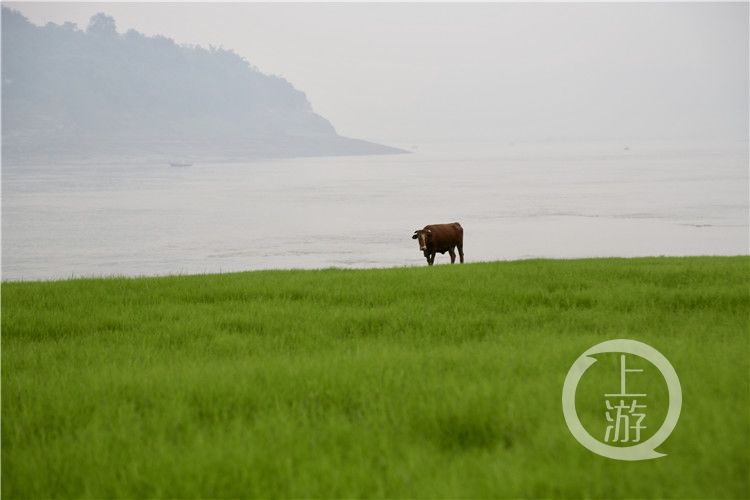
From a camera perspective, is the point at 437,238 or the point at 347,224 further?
the point at 347,224

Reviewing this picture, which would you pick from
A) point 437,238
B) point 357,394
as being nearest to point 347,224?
point 437,238

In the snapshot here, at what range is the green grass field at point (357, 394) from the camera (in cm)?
476

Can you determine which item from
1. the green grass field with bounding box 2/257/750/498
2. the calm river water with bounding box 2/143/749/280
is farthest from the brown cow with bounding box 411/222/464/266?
the calm river water with bounding box 2/143/749/280

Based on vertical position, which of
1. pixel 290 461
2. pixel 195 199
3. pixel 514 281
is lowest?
pixel 290 461

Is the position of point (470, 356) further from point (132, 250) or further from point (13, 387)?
point (132, 250)

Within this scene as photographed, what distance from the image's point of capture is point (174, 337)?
10.1 meters

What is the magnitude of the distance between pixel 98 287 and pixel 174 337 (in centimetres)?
526

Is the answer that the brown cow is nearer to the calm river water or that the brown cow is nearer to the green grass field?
the green grass field

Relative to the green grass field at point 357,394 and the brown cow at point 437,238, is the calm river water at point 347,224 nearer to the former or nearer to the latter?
the brown cow at point 437,238

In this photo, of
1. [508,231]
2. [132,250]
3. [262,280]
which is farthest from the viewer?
[508,231]

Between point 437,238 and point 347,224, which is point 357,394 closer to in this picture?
point 437,238

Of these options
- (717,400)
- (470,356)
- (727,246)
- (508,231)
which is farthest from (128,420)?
(508,231)

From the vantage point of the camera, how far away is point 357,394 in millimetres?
6562

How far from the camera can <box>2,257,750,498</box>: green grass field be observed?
15.6 feet
